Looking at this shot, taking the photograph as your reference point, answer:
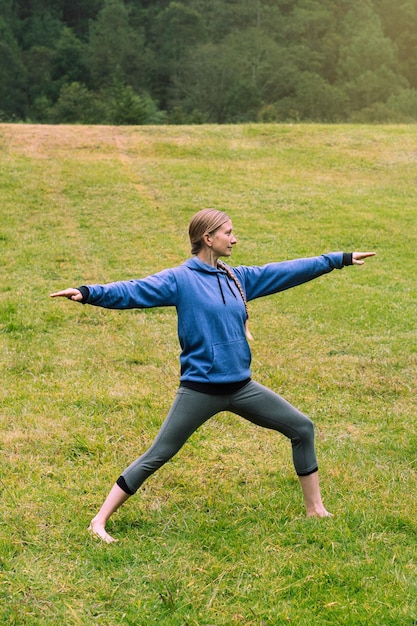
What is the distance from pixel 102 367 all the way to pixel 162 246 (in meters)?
7.60

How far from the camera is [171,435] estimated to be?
508 centimetres

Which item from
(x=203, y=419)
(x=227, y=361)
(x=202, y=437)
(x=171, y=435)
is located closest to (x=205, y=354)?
(x=227, y=361)

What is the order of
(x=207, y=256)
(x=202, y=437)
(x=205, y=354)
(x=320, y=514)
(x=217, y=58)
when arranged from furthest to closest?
(x=217, y=58), (x=202, y=437), (x=320, y=514), (x=207, y=256), (x=205, y=354)

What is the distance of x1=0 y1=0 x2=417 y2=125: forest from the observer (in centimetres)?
6156

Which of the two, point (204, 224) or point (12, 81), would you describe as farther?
point (12, 81)

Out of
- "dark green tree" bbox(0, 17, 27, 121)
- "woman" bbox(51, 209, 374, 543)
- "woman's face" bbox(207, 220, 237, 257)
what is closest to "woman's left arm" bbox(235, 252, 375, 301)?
"woman" bbox(51, 209, 374, 543)

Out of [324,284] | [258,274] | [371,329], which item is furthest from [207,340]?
[324,284]

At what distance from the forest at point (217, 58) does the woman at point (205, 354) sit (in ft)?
168

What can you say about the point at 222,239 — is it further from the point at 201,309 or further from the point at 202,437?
the point at 202,437

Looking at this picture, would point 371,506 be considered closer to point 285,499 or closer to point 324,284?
point 285,499

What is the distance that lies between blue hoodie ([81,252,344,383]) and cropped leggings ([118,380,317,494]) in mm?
139

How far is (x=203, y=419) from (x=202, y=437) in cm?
219

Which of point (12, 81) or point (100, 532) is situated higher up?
point (100, 532)

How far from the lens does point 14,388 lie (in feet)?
28.1
